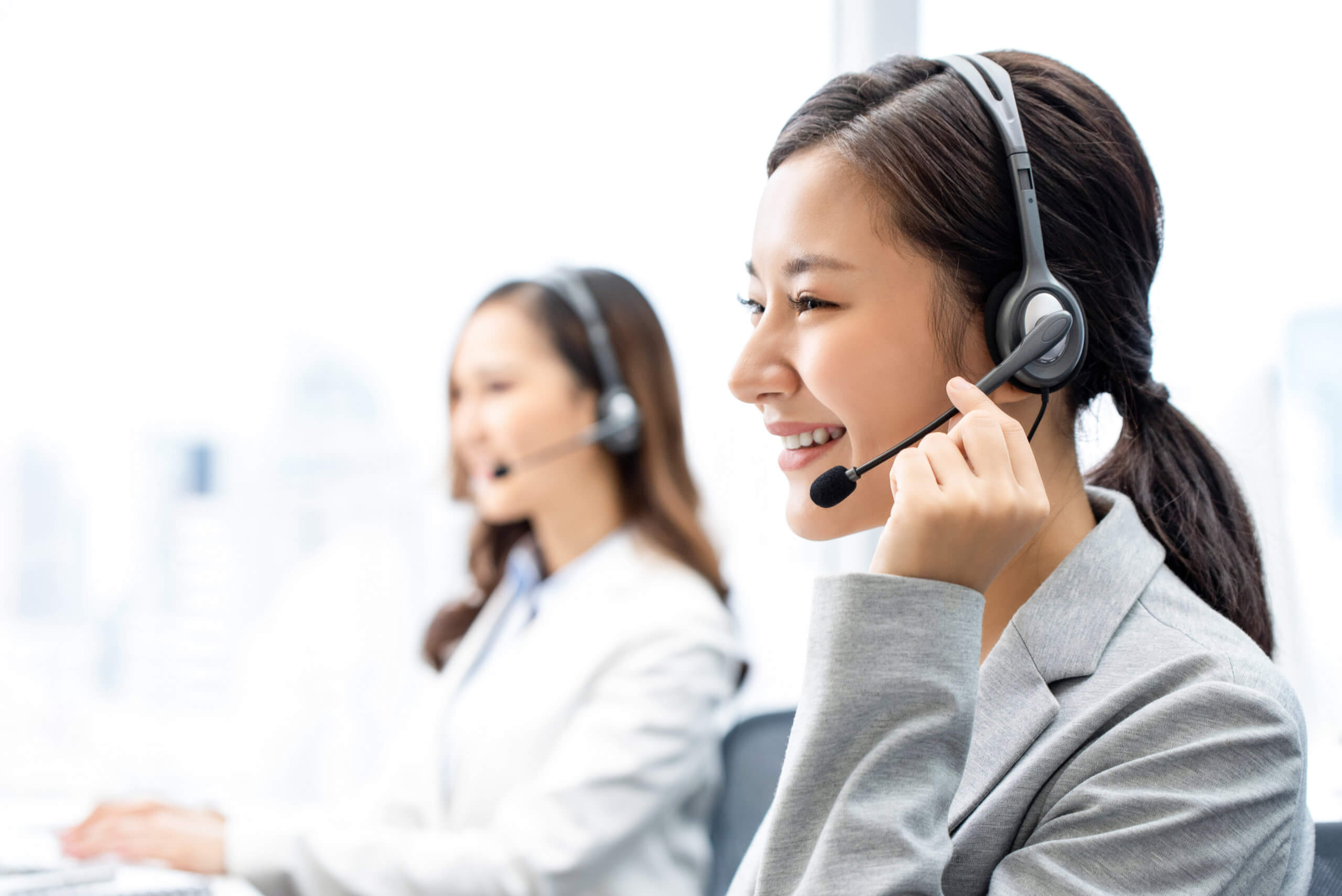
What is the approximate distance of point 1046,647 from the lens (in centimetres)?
73

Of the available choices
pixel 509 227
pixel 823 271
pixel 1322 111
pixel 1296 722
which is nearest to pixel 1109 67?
pixel 1322 111

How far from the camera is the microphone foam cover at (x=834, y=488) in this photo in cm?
74

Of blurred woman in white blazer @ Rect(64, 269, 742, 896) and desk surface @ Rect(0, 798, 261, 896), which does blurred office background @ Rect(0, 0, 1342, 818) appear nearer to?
blurred woman in white blazer @ Rect(64, 269, 742, 896)

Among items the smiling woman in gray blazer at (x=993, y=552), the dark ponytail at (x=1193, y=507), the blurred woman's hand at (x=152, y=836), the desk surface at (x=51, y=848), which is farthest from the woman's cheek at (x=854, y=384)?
the blurred woman's hand at (x=152, y=836)

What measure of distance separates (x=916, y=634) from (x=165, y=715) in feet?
5.46

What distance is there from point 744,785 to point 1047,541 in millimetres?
539

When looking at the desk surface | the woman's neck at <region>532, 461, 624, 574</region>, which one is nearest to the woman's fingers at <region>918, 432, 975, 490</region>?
the desk surface

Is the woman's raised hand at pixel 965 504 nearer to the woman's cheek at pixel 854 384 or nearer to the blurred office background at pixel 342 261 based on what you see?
the woman's cheek at pixel 854 384

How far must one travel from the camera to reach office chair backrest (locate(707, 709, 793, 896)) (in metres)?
1.14

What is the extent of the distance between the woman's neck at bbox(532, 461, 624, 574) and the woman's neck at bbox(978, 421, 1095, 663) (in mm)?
978

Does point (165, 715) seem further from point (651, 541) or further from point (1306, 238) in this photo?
point (1306, 238)

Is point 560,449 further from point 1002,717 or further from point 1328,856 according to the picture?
point 1328,856

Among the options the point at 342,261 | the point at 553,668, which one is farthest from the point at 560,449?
the point at 342,261

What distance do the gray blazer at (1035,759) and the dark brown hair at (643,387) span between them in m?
0.96
